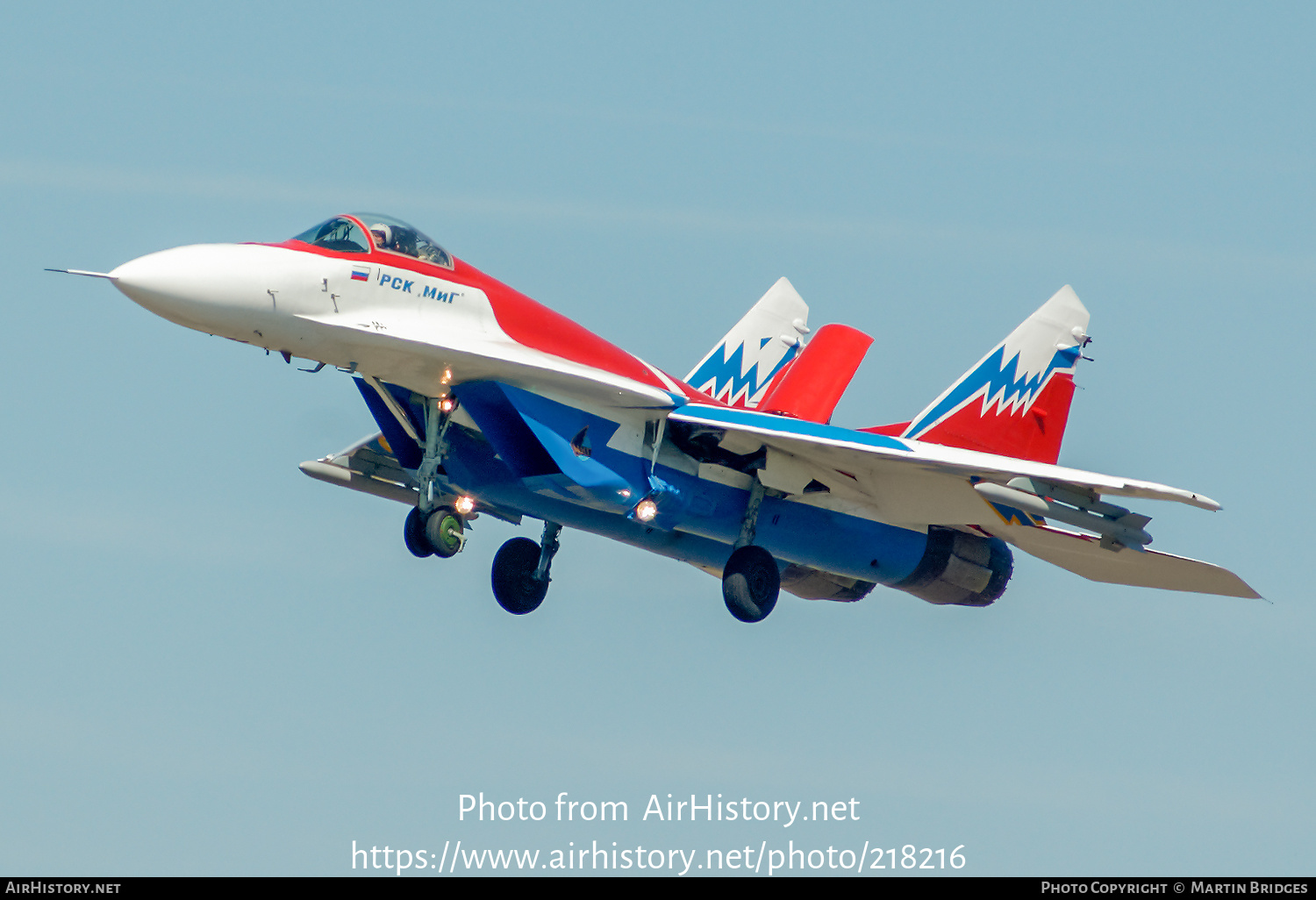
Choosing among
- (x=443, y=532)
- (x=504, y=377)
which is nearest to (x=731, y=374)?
(x=504, y=377)

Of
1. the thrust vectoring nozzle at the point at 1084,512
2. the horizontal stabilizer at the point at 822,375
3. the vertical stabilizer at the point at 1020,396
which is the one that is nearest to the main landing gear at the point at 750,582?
the horizontal stabilizer at the point at 822,375

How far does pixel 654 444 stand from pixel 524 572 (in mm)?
3102

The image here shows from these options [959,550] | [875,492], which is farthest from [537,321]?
[959,550]

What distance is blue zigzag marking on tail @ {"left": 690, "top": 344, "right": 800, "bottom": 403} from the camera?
90.2 ft

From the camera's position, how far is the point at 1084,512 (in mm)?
21562

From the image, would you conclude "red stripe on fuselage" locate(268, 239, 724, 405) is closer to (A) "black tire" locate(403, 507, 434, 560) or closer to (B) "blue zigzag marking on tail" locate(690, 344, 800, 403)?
(A) "black tire" locate(403, 507, 434, 560)

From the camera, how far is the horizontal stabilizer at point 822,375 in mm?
25062

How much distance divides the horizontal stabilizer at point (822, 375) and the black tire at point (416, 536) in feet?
21.9

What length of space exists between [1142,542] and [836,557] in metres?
4.27

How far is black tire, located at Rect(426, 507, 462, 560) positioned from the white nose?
296 cm

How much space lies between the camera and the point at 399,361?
66.2 feet

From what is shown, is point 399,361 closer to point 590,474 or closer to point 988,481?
point 590,474

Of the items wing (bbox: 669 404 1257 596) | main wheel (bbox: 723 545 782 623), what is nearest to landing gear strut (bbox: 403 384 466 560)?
wing (bbox: 669 404 1257 596)

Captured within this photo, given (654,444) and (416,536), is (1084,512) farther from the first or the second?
(416,536)
